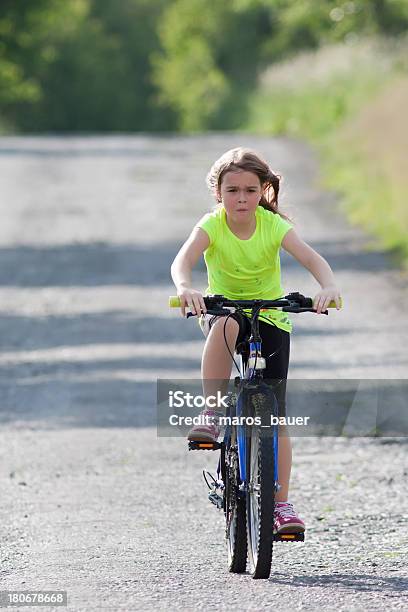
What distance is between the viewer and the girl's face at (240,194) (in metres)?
6.96

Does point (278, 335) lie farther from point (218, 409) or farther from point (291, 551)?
point (291, 551)

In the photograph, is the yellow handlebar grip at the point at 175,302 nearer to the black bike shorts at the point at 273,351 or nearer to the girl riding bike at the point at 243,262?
the girl riding bike at the point at 243,262

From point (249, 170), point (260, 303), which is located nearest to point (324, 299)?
point (260, 303)

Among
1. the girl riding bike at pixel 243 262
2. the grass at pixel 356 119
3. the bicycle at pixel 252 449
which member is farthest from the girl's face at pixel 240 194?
the grass at pixel 356 119

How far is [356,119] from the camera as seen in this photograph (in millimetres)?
34281

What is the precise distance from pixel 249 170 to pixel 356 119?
27590mm

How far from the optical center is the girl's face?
22.9ft

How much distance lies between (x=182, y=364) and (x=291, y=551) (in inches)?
229

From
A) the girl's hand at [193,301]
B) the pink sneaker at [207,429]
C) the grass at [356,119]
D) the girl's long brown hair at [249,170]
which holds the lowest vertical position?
the pink sneaker at [207,429]

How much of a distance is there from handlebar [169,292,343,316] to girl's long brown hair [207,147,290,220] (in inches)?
21.6

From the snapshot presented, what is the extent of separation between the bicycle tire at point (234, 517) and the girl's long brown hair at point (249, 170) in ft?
3.21

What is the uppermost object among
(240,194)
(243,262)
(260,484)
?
(240,194)

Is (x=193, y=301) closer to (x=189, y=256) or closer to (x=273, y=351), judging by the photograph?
(x=189, y=256)

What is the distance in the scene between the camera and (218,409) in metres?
7.09
